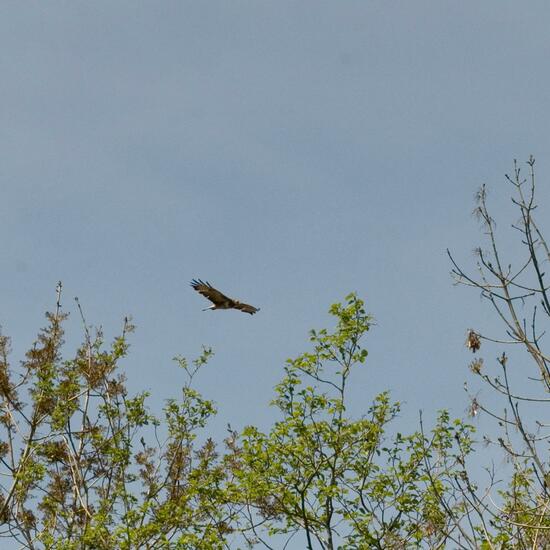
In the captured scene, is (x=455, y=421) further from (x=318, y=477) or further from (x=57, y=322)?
(x=57, y=322)

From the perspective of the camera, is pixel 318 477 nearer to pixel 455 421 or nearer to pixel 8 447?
pixel 455 421

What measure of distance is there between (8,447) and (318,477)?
25.1ft

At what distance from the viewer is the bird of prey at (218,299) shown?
12516mm

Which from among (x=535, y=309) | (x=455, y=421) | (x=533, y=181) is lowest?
(x=535, y=309)

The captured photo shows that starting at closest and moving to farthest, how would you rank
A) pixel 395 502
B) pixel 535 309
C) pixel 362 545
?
pixel 535 309 → pixel 362 545 → pixel 395 502

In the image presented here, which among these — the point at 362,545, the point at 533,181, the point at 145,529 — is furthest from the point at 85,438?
the point at 533,181

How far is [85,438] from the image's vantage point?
1789 cm

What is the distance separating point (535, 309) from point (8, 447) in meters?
14.5

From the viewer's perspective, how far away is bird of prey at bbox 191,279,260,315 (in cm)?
1252

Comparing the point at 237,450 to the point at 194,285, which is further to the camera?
the point at 237,450

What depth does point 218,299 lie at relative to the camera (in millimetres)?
12688

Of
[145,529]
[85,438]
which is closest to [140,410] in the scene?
[85,438]

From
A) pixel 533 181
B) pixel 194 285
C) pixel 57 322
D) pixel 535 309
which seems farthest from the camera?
pixel 57 322

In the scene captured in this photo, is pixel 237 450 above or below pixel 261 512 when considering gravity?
above
